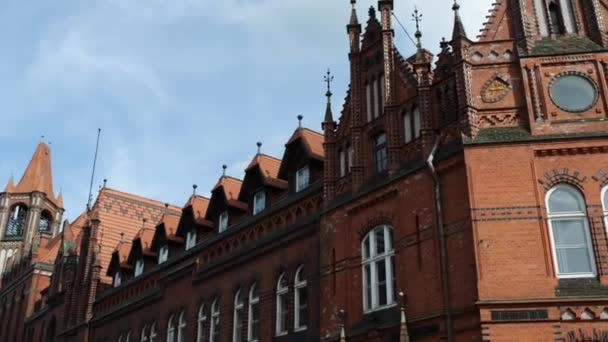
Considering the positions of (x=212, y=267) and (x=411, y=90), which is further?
(x=212, y=267)

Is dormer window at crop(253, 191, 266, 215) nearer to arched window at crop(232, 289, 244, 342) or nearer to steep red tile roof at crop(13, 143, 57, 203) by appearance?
arched window at crop(232, 289, 244, 342)

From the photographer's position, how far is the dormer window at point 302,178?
22836 millimetres

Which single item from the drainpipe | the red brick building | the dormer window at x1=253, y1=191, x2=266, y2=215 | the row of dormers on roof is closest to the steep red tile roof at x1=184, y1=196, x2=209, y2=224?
the row of dormers on roof

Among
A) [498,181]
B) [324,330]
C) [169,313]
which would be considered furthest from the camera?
[169,313]

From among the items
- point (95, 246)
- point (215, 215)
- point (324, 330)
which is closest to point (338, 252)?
point (324, 330)

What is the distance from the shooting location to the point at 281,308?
21.5m

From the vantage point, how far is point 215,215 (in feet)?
90.1

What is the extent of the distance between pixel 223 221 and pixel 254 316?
5.31 m

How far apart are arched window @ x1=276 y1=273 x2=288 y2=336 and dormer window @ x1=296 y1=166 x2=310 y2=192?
→ 303 cm

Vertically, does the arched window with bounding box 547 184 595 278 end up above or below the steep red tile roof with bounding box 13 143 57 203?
below

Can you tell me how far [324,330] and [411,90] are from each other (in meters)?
6.74

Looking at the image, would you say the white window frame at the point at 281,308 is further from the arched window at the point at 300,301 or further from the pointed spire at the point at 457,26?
the pointed spire at the point at 457,26

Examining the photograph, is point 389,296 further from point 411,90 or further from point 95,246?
point 95,246

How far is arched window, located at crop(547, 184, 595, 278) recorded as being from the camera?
48.1 feet
